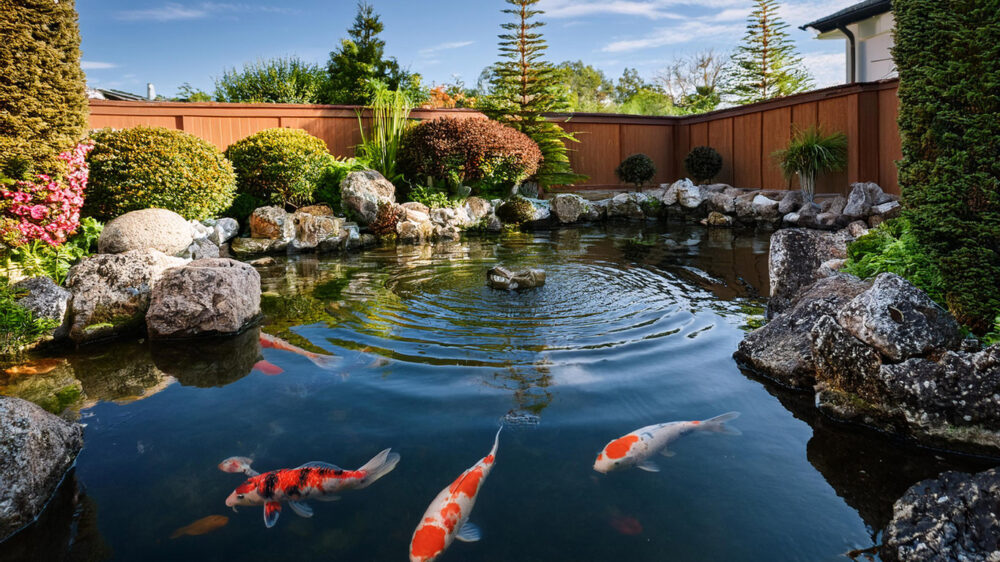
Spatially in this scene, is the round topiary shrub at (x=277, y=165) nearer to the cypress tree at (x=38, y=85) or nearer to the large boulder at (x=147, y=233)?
the large boulder at (x=147, y=233)

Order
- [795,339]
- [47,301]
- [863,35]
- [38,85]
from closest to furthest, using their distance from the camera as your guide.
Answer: [795,339], [47,301], [38,85], [863,35]

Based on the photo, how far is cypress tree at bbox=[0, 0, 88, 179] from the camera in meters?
5.44

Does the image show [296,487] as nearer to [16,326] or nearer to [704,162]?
[16,326]

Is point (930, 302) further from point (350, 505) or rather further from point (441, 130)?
point (441, 130)

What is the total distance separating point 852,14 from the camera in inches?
577

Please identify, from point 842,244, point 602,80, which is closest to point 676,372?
point 842,244

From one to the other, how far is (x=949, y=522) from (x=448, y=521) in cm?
166

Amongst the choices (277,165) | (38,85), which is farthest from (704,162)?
(38,85)

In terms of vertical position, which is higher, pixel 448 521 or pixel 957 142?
pixel 957 142

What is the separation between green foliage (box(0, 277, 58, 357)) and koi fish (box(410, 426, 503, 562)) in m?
3.98

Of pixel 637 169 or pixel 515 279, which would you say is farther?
pixel 637 169

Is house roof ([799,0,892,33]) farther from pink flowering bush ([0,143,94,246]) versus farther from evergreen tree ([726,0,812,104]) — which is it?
pink flowering bush ([0,143,94,246])

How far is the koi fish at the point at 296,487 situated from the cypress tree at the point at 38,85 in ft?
16.4

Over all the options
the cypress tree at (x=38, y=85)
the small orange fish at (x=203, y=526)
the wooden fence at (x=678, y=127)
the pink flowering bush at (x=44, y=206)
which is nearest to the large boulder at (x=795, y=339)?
the small orange fish at (x=203, y=526)
